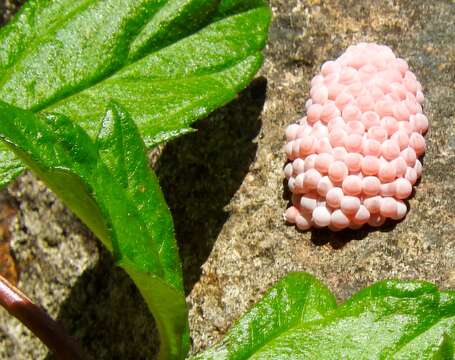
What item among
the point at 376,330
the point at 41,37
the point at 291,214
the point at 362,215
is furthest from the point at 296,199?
the point at 41,37

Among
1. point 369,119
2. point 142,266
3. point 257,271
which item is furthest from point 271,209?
point 142,266

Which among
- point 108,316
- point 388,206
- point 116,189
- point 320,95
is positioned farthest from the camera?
point 108,316

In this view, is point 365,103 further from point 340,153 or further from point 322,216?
point 322,216

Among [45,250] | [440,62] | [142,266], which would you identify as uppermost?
[440,62]

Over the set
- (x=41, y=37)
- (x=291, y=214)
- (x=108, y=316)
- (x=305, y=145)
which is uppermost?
(x=41, y=37)

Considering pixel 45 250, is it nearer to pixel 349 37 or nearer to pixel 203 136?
pixel 203 136

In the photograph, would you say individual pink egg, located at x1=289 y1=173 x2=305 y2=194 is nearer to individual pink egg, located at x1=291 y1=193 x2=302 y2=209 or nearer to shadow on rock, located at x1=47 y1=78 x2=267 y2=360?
individual pink egg, located at x1=291 y1=193 x2=302 y2=209
